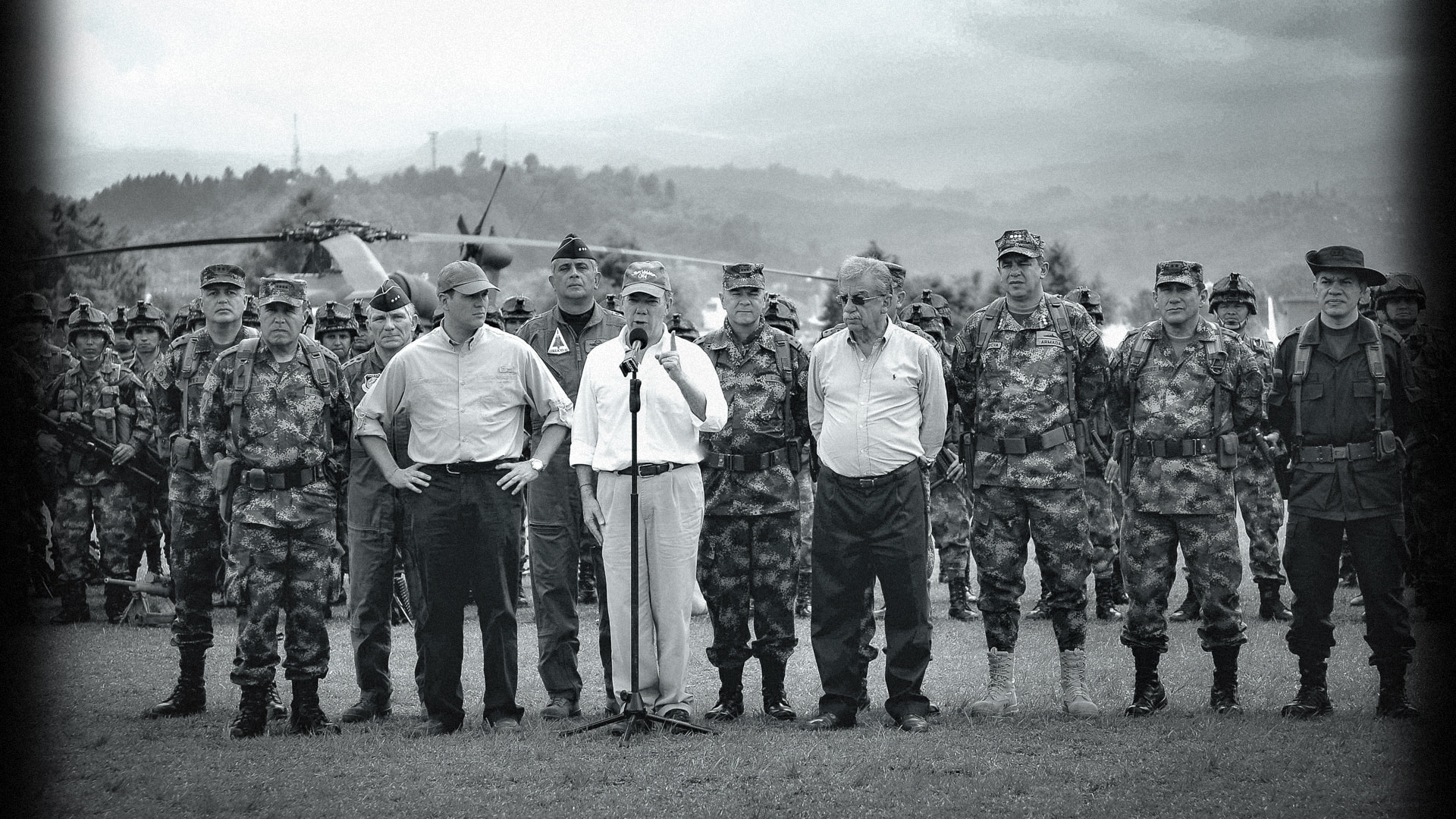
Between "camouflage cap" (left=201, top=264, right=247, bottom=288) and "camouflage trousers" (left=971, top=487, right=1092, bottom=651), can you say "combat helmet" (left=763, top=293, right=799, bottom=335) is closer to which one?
"camouflage trousers" (left=971, top=487, right=1092, bottom=651)

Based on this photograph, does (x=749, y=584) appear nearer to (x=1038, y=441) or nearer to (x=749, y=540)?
(x=749, y=540)

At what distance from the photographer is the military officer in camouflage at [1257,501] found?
397 inches

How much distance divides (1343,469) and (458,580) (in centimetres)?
483

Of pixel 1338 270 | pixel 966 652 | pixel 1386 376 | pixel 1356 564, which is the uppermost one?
pixel 1338 270

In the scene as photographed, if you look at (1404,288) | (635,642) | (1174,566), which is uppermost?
(1404,288)

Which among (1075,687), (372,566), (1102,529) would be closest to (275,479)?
(372,566)

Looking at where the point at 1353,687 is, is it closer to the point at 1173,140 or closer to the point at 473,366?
the point at 473,366

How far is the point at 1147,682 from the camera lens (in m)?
6.94

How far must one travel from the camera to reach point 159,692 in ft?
25.7

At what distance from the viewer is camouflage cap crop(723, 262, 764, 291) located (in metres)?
7.37

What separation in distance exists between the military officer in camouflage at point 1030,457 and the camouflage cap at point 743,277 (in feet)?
4.33

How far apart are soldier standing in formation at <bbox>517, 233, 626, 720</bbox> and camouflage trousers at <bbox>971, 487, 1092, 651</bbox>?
2.16 metres

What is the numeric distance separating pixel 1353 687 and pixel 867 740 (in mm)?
3255

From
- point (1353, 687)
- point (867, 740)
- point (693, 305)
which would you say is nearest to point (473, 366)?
point (867, 740)
